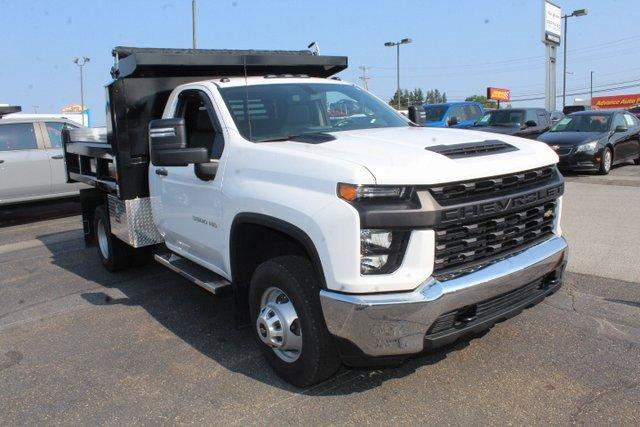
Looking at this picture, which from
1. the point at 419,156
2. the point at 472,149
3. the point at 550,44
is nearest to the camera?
the point at 419,156

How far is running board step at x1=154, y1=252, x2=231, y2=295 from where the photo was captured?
4.11 metres

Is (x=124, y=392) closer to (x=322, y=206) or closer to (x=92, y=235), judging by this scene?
(x=322, y=206)

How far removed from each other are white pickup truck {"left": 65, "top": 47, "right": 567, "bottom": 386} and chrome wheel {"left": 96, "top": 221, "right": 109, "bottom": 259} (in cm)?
172

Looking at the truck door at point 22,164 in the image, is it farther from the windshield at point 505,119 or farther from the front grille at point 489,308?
the windshield at point 505,119

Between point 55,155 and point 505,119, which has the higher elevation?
point 505,119

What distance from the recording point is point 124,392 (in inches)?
145

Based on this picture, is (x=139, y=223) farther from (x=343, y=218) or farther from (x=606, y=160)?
(x=606, y=160)

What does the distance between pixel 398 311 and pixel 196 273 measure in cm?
213

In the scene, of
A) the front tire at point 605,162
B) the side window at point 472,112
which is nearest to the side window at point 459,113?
the side window at point 472,112

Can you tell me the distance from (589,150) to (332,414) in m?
11.6

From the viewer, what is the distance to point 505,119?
16234mm

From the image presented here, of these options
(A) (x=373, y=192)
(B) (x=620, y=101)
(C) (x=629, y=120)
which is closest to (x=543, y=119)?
(C) (x=629, y=120)

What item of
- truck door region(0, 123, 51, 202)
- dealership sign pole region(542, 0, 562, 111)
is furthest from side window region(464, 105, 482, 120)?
truck door region(0, 123, 51, 202)

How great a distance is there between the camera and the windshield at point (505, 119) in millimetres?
16047
